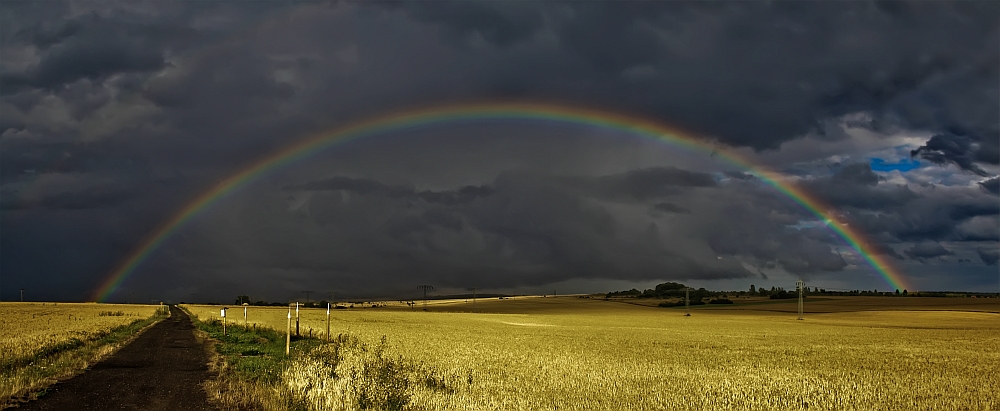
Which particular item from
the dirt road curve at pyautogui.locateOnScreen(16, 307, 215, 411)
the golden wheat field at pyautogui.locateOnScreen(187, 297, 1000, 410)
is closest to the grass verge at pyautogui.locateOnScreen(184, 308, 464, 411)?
the golden wheat field at pyautogui.locateOnScreen(187, 297, 1000, 410)

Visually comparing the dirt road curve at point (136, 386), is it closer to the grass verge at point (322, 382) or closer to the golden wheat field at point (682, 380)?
the grass verge at point (322, 382)

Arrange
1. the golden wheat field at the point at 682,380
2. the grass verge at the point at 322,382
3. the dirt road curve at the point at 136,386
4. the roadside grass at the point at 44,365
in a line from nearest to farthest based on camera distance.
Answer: the grass verge at the point at 322,382, the dirt road curve at the point at 136,386, the golden wheat field at the point at 682,380, the roadside grass at the point at 44,365

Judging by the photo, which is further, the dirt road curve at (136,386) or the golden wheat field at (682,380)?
the golden wheat field at (682,380)

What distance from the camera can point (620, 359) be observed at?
29.0m

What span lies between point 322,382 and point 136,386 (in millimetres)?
6027

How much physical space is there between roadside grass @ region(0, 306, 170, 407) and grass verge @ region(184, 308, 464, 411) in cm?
459

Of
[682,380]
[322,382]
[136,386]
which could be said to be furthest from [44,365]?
[682,380]

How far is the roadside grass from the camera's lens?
1819 centimetres

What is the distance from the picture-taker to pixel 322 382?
730 inches

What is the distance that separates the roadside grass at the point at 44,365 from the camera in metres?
18.2

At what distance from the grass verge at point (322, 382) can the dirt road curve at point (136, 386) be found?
2.24 feet

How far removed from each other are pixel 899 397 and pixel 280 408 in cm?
1673

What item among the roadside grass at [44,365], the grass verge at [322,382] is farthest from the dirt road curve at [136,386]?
the grass verge at [322,382]

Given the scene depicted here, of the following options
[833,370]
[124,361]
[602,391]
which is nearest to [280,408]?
[602,391]
